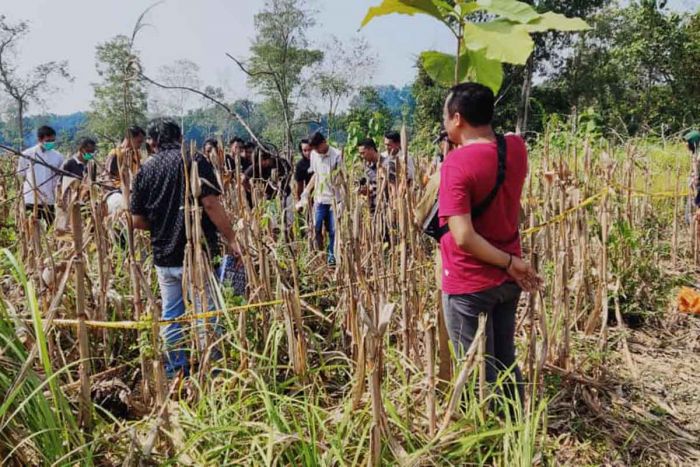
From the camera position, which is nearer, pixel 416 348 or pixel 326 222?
pixel 416 348

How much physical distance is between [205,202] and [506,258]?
124 centimetres

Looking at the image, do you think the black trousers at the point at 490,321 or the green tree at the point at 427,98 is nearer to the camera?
the black trousers at the point at 490,321

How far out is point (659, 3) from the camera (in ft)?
48.6

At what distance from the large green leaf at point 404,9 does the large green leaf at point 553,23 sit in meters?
0.24

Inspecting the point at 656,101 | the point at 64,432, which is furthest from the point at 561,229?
the point at 656,101

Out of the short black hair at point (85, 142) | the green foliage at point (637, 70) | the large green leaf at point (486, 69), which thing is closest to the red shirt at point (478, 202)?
the large green leaf at point (486, 69)

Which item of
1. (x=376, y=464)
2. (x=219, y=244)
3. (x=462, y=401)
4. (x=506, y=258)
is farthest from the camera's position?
(x=219, y=244)

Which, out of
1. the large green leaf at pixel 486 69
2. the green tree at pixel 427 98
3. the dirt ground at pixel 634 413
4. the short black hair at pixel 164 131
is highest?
the green tree at pixel 427 98

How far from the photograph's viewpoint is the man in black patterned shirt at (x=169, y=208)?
2262 mm

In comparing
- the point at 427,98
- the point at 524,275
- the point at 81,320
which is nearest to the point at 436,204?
the point at 524,275

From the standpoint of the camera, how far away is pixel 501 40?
1281 mm

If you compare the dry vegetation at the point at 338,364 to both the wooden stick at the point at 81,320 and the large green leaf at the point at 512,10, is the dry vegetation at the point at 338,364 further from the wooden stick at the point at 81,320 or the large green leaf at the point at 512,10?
the large green leaf at the point at 512,10

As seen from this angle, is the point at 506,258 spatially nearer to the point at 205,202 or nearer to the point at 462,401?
the point at 462,401

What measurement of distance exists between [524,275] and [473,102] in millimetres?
558
